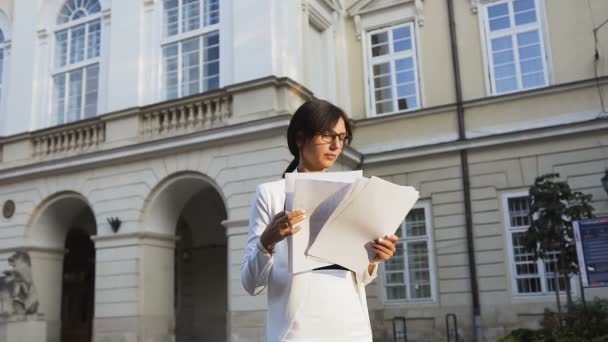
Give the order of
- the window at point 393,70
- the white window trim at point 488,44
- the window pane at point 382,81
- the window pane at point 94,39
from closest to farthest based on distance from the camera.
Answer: the white window trim at point 488,44 < the window at point 393,70 < the window pane at point 382,81 < the window pane at point 94,39

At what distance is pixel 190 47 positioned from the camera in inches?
529

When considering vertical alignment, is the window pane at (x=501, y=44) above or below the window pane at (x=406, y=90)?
above

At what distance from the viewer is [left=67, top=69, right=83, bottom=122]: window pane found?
14.7 metres

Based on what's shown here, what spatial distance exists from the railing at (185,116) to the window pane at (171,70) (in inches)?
31.7

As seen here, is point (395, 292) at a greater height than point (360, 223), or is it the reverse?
point (395, 292)

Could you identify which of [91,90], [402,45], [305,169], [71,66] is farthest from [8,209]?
[305,169]

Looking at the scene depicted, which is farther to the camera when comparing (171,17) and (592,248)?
(171,17)

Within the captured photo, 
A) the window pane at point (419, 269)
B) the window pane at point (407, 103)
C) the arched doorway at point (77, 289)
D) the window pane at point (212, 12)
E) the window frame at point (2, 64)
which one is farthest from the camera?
the arched doorway at point (77, 289)

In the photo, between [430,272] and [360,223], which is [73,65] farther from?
[360,223]

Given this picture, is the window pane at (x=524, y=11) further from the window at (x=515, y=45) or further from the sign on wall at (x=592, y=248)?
the sign on wall at (x=592, y=248)

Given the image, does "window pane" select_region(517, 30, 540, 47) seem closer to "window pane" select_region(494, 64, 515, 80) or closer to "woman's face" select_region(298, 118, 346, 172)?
"window pane" select_region(494, 64, 515, 80)

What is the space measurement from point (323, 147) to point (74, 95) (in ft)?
45.3

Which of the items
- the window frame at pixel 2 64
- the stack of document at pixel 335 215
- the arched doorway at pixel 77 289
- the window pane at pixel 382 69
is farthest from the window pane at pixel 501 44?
the stack of document at pixel 335 215

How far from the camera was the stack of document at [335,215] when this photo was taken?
6.51ft
